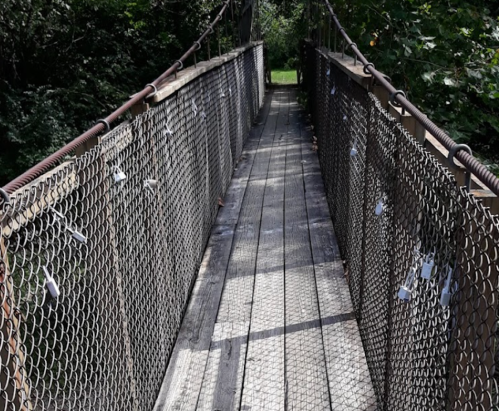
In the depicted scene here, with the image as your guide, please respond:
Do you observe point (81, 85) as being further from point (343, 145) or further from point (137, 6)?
point (343, 145)

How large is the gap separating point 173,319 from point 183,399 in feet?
1.71

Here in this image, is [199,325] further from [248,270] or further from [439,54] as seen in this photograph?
[439,54]

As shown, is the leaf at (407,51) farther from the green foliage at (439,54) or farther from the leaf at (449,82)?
the leaf at (449,82)

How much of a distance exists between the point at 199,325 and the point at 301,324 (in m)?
0.55

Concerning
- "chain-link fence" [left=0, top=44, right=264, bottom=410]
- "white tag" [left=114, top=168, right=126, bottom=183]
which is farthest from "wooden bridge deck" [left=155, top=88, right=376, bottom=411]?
"white tag" [left=114, top=168, right=126, bottom=183]

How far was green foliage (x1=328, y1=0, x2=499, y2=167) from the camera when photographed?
490cm

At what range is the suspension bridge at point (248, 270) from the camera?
150 cm

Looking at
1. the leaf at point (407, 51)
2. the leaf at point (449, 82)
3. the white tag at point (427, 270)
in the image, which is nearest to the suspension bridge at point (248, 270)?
the white tag at point (427, 270)

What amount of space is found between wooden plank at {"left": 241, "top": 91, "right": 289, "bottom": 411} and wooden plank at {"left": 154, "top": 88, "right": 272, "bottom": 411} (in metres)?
0.23

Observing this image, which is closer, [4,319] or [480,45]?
[4,319]

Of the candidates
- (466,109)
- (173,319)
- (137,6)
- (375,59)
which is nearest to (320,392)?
(173,319)

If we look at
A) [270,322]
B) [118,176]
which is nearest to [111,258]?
[118,176]

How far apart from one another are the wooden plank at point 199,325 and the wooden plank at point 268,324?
225 millimetres

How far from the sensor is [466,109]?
200 inches
